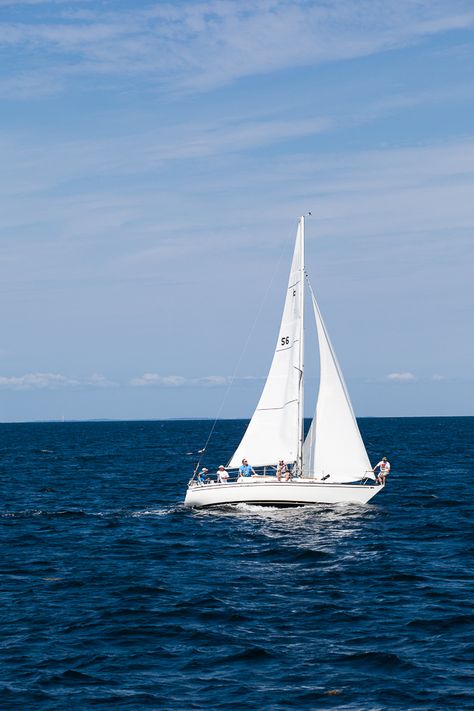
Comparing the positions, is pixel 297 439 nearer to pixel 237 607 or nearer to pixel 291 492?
pixel 291 492

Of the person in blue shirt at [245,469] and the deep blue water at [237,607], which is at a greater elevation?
the person in blue shirt at [245,469]

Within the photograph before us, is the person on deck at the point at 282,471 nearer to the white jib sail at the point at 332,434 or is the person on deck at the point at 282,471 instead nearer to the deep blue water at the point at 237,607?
the white jib sail at the point at 332,434

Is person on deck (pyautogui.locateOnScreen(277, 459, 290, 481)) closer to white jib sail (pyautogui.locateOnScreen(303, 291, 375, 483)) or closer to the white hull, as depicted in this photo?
the white hull

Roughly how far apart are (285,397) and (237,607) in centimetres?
1923

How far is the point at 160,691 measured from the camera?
17.3m

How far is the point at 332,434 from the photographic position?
40.6 m

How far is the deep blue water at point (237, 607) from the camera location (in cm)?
1747

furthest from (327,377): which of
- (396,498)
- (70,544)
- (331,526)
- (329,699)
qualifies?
(329,699)

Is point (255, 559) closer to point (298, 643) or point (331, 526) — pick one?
point (331, 526)

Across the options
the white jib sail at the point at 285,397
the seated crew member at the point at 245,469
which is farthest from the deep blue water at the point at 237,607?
the white jib sail at the point at 285,397

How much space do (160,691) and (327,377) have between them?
25280 millimetres

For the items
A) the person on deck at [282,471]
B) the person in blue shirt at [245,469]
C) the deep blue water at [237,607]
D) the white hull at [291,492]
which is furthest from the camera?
the person in blue shirt at [245,469]

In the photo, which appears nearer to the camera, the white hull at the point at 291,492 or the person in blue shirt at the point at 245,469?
the white hull at the point at 291,492

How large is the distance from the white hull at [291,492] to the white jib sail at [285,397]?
2.05m
